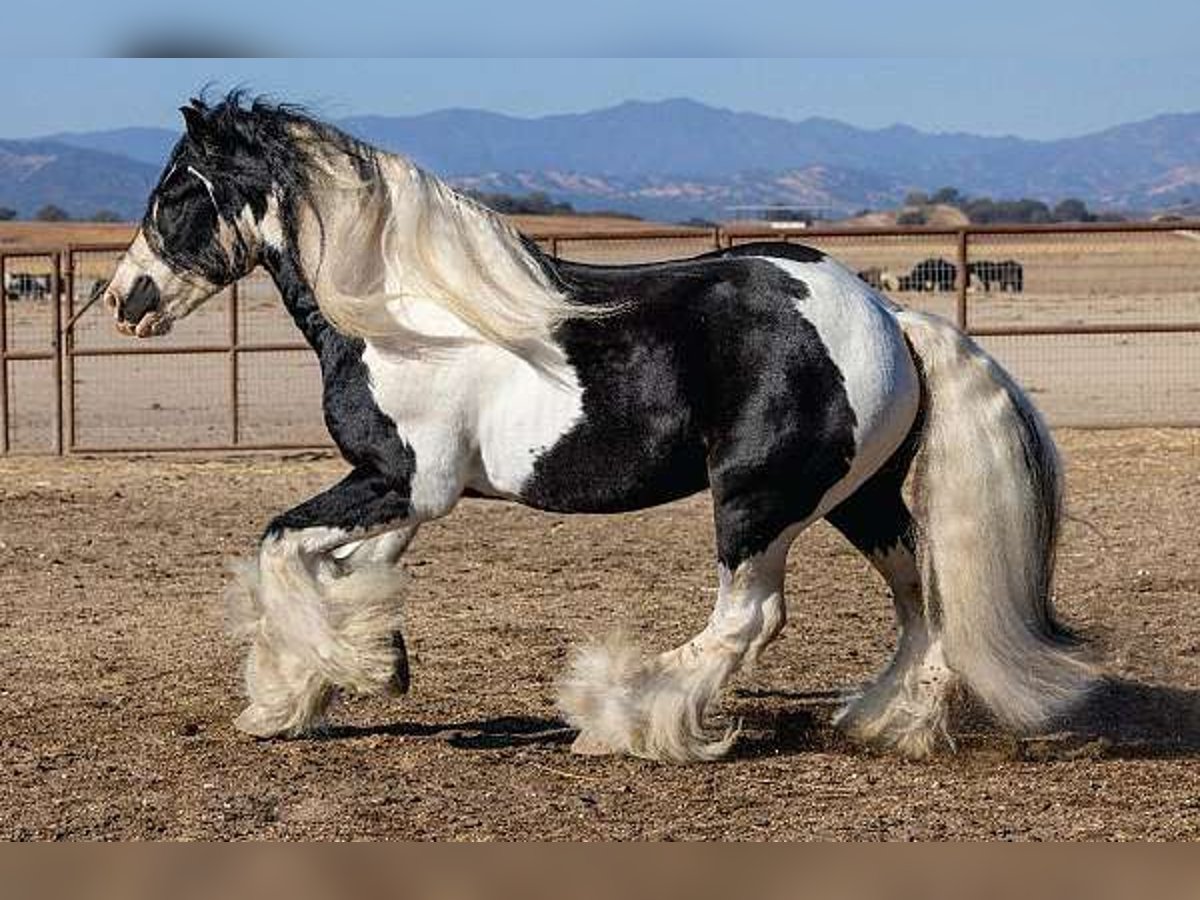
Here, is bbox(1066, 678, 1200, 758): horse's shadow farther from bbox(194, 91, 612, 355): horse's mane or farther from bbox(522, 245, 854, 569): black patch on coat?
bbox(194, 91, 612, 355): horse's mane

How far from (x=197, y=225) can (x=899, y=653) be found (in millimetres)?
2319

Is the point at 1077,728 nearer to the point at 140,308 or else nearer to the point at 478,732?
the point at 478,732

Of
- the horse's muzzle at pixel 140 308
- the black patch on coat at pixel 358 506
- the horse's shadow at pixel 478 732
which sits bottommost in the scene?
the horse's shadow at pixel 478 732

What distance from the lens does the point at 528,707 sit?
251 inches

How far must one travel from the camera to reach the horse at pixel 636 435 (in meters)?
5.35

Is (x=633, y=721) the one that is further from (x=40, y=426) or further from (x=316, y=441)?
(x=40, y=426)

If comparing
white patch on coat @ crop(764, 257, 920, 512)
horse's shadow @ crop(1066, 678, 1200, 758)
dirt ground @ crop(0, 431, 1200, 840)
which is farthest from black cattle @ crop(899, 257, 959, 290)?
white patch on coat @ crop(764, 257, 920, 512)

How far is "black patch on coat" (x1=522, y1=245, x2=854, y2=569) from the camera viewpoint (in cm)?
529

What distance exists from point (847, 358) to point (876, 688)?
102 centimetres

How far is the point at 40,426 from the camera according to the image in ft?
53.0

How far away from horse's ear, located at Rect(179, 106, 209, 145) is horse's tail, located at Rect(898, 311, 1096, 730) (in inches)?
78.8

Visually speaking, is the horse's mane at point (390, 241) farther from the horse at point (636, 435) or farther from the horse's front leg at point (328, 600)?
the horse's front leg at point (328, 600)

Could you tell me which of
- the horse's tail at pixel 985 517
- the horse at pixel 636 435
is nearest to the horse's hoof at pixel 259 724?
the horse at pixel 636 435

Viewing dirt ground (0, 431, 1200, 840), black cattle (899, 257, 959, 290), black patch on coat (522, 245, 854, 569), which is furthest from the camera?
black cattle (899, 257, 959, 290)
